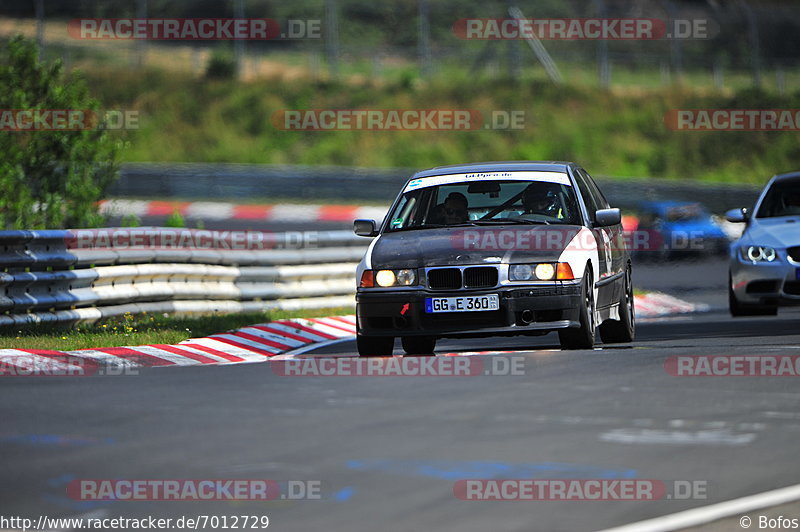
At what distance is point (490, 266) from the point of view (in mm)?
11523

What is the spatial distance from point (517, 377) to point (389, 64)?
43.4 metres

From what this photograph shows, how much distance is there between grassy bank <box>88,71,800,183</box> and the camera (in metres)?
44.4

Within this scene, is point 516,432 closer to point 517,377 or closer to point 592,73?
point 517,377

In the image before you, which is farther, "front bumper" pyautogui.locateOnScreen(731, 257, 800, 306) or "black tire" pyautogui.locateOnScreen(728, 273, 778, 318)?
"black tire" pyautogui.locateOnScreen(728, 273, 778, 318)

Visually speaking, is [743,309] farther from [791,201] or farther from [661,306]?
[661,306]

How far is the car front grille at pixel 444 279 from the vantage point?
38.0ft

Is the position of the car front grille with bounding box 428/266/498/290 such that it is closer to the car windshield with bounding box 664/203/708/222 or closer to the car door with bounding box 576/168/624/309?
the car door with bounding box 576/168/624/309

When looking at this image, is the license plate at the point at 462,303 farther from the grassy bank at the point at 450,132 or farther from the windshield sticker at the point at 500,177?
the grassy bank at the point at 450,132

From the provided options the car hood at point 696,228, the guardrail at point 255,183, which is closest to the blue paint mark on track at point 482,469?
the car hood at point 696,228

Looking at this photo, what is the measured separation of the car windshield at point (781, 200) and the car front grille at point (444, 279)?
570 cm

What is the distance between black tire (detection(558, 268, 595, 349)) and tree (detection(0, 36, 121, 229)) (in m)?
9.06

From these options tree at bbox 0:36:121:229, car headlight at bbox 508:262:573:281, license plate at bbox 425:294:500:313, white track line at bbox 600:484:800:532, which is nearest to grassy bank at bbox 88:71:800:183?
tree at bbox 0:36:121:229

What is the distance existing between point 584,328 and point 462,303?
100cm

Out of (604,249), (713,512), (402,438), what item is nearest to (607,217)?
(604,249)
